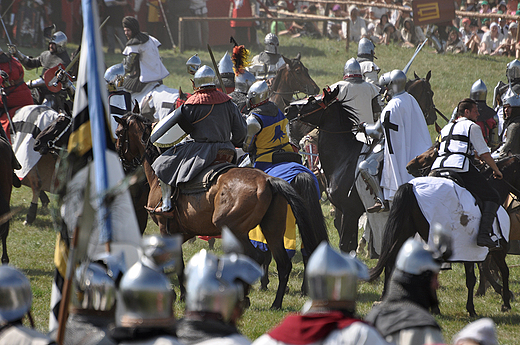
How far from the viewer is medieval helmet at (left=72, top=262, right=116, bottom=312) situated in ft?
9.88

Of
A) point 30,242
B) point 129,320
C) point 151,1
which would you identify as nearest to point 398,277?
point 129,320

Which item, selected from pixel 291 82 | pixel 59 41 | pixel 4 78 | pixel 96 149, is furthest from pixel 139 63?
pixel 96 149

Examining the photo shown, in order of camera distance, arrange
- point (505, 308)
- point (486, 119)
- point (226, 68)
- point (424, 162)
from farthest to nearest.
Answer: point (226, 68)
point (486, 119)
point (424, 162)
point (505, 308)

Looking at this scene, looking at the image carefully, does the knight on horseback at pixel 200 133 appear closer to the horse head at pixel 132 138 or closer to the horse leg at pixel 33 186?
the horse head at pixel 132 138

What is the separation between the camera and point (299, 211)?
6.47 m

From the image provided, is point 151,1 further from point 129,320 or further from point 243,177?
point 129,320

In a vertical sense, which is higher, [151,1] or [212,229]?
[151,1]

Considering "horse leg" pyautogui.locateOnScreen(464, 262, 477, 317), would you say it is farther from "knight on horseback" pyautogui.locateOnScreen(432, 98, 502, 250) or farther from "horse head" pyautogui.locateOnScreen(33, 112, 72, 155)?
"horse head" pyautogui.locateOnScreen(33, 112, 72, 155)

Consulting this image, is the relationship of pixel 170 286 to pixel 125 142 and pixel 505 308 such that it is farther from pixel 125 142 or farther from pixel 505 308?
pixel 505 308

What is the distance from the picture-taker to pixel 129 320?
2.58 metres

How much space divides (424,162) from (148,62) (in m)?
7.47

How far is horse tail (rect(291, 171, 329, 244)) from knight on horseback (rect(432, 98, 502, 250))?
128 centimetres

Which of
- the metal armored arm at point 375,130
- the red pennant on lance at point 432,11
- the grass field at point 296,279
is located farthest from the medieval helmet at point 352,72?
the red pennant on lance at point 432,11

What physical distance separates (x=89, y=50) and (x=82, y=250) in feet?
5.56
